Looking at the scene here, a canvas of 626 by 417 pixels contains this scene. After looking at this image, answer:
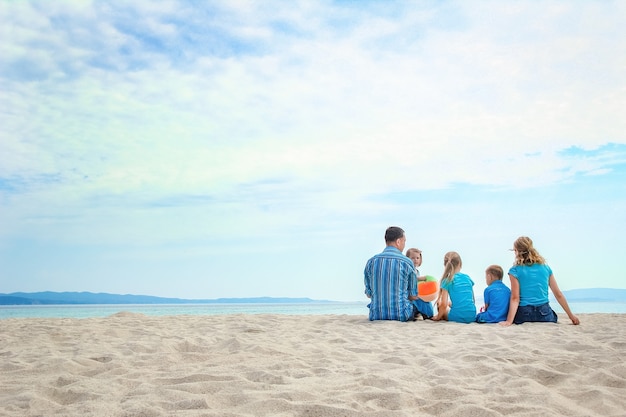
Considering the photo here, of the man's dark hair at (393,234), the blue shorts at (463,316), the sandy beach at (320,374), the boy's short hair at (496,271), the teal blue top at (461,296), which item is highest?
the man's dark hair at (393,234)

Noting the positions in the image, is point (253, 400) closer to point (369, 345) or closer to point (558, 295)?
point (369, 345)

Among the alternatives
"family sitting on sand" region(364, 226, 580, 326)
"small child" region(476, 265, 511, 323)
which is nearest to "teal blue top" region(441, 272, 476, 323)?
"family sitting on sand" region(364, 226, 580, 326)

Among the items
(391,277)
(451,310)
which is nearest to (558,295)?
(451,310)

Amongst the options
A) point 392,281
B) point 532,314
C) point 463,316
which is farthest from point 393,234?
point 532,314

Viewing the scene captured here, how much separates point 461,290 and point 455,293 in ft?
0.34

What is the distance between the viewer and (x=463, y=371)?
13.5ft

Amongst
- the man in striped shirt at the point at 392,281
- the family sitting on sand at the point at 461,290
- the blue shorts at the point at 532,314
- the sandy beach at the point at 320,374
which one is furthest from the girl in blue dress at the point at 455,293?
the sandy beach at the point at 320,374

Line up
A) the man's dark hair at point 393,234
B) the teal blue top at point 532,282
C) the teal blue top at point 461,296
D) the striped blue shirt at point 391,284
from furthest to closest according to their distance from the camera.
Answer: the man's dark hair at point 393,234 < the teal blue top at point 461,296 < the striped blue shirt at point 391,284 < the teal blue top at point 532,282

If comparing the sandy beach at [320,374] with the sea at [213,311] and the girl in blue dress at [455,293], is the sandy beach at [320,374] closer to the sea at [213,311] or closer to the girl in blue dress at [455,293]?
the girl in blue dress at [455,293]

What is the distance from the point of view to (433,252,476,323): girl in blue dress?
27.2 feet

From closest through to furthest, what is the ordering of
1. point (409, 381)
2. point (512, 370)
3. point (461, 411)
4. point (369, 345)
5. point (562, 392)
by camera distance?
1. point (461, 411)
2. point (562, 392)
3. point (409, 381)
4. point (512, 370)
5. point (369, 345)

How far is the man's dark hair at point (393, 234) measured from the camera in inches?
330

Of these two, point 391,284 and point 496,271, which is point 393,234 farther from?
point 496,271

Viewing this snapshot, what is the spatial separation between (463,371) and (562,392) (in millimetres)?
750
